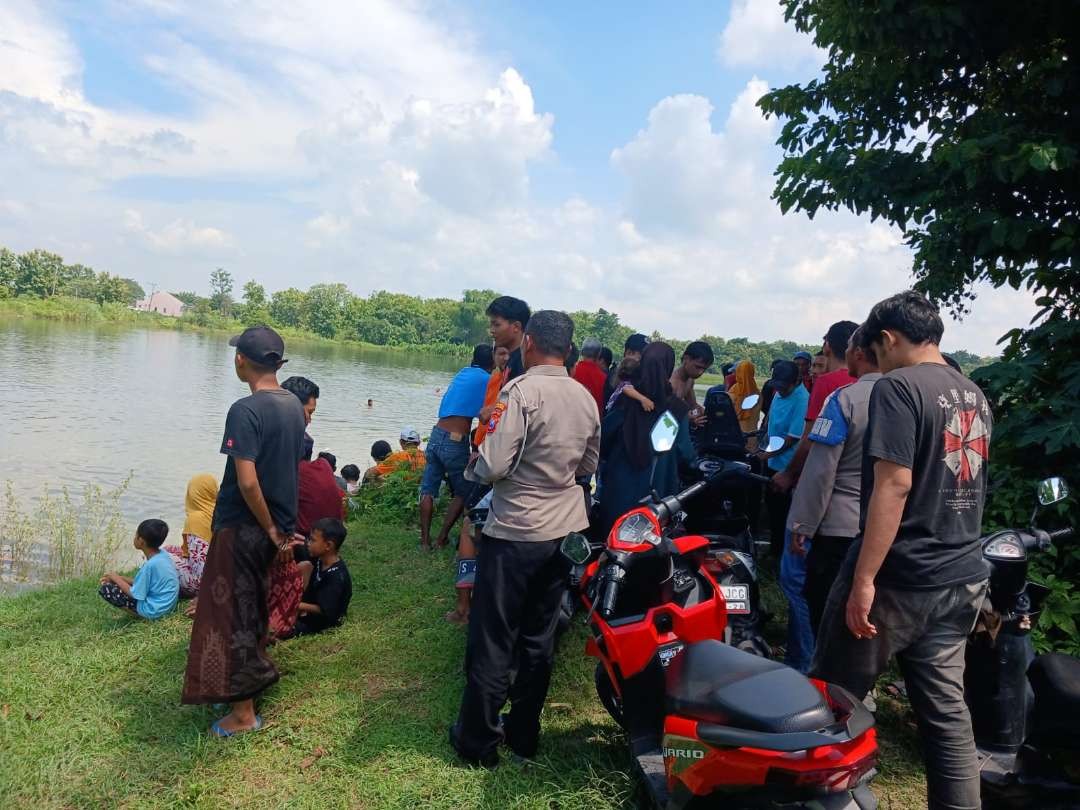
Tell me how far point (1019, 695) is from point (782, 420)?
2.91 meters

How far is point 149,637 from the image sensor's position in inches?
164

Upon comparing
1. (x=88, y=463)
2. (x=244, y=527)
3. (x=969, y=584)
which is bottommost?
(x=88, y=463)

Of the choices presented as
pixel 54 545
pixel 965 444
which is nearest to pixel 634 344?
pixel 965 444

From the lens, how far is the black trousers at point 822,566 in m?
3.12

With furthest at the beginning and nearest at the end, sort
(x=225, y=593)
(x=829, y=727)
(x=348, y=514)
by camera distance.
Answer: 1. (x=348, y=514)
2. (x=225, y=593)
3. (x=829, y=727)

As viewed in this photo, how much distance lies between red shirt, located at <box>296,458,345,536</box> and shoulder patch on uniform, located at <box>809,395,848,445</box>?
10.6ft

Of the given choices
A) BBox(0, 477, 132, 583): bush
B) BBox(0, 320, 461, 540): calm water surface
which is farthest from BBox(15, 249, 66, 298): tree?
BBox(0, 477, 132, 583): bush

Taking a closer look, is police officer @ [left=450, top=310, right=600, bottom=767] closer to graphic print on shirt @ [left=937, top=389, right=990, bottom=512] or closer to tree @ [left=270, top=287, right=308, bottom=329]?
graphic print on shirt @ [left=937, top=389, right=990, bottom=512]

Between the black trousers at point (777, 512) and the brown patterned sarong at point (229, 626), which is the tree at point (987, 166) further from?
the brown patterned sarong at point (229, 626)

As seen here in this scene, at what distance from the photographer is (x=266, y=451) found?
3125 millimetres

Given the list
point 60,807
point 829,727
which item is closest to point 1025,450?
point 829,727

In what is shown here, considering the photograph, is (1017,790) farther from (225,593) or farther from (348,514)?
(348,514)

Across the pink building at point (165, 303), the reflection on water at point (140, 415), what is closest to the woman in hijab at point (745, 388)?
the reflection on water at point (140, 415)

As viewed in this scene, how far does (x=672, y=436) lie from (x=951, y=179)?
332 centimetres
